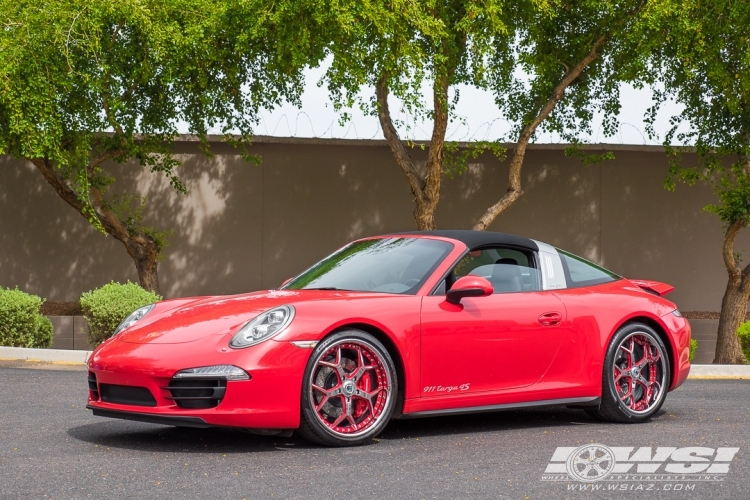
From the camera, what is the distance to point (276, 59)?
16.8 meters

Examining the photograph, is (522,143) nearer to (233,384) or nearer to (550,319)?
(550,319)

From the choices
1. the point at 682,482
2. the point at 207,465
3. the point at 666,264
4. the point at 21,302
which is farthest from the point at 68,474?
the point at 666,264

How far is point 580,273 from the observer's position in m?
8.12

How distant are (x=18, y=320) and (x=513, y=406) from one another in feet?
29.0

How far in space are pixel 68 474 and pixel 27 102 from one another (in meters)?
10.8

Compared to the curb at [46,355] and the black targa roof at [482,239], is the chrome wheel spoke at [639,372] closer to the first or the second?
the black targa roof at [482,239]

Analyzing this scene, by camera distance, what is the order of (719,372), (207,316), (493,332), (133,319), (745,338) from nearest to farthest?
(207,316) < (493,332) < (133,319) < (719,372) < (745,338)

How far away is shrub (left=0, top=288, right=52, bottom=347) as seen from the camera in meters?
14.1

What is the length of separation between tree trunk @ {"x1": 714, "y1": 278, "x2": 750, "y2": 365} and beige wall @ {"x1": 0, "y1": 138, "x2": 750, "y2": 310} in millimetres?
2020

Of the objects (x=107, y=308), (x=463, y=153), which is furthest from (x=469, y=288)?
(x=463, y=153)

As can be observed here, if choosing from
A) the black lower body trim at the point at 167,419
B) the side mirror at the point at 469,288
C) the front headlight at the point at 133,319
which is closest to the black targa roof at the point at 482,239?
the side mirror at the point at 469,288

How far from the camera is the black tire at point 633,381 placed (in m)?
7.82

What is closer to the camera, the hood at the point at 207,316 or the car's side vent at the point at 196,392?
the car's side vent at the point at 196,392

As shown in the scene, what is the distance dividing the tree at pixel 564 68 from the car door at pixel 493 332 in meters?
10.2
